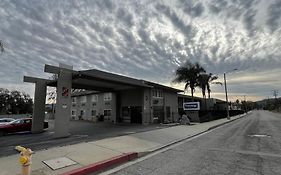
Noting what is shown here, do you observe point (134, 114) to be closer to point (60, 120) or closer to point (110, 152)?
point (60, 120)

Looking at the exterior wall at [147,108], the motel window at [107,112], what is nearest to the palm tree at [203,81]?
the exterior wall at [147,108]

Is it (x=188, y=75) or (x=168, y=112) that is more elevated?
(x=188, y=75)

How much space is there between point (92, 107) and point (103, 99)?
4.09 meters

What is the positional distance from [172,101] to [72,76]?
21576 millimetres

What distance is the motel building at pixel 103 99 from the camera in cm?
1728

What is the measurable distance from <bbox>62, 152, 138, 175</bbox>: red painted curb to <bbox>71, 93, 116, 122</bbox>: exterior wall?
80.8 ft

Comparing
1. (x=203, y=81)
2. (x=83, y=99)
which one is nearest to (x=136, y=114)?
(x=83, y=99)

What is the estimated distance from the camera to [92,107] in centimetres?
4247

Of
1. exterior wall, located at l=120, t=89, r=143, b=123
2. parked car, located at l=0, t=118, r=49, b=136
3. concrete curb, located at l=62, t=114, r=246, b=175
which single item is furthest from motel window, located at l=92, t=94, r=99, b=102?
concrete curb, located at l=62, t=114, r=246, b=175

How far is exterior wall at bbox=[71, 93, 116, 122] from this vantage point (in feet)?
124

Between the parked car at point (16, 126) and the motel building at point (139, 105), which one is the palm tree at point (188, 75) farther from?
the parked car at point (16, 126)

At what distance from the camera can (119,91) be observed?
3412 centimetres

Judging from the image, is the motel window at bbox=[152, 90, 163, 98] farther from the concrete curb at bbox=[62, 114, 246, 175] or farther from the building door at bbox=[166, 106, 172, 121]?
the concrete curb at bbox=[62, 114, 246, 175]

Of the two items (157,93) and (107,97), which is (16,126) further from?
(157,93)
